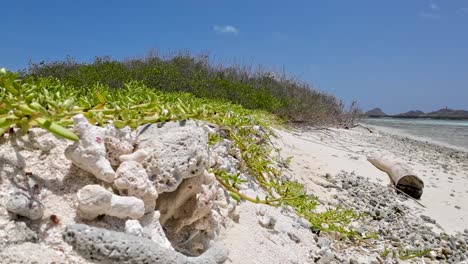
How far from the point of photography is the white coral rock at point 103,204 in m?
1.53

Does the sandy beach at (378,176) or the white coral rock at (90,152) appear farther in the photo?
the sandy beach at (378,176)

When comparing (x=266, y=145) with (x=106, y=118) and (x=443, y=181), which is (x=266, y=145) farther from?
(x=443, y=181)

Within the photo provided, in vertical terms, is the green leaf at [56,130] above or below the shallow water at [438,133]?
above

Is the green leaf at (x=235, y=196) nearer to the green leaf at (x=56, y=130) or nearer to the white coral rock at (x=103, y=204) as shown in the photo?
the white coral rock at (x=103, y=204)

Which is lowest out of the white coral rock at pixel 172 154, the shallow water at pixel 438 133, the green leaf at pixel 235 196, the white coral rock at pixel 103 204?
the shallow water at pixel 438 133

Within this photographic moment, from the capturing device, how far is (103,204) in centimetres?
154

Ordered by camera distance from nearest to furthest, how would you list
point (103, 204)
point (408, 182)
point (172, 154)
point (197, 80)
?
point (103, 204), point (172, 154), point (408, 182), point (197, 80)

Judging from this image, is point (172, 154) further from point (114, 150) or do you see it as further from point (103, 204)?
point (103, 204)

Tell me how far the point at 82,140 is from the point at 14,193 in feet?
1.10

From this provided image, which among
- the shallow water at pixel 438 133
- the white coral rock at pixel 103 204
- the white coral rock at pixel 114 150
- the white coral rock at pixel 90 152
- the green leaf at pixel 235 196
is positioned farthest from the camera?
the shallow water at pixel 438 133

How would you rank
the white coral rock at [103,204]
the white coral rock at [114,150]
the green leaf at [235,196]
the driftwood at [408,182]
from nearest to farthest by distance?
the white coral rock at [103,204]
the white coral rock at [114,150]
the green leaf at [235,196]
the driftwood at [408,182]

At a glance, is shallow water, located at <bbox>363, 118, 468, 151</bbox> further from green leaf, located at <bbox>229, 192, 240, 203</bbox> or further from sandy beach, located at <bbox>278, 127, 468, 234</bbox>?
green leaf, located at <bbox>229, 192, 240, 203</bbox>

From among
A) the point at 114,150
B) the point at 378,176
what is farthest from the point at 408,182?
the point at 114,150

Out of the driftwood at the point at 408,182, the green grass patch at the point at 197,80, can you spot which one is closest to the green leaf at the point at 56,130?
the driftwood at the point at 408,182
